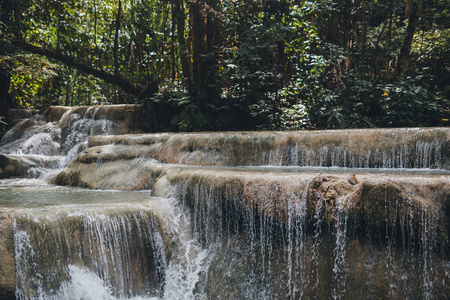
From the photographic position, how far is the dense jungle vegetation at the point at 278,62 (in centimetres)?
961

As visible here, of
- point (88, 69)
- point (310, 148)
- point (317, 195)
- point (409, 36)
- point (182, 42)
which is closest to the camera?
point (317, 195)

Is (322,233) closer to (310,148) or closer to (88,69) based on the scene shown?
(310,148)

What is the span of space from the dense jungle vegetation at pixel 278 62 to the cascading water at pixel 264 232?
3273 mm

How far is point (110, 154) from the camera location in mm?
8586

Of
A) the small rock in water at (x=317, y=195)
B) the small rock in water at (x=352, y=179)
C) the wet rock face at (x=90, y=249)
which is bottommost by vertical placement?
the wet rock face at (x=90, y=249)

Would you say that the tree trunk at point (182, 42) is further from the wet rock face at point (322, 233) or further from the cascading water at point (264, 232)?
the wet rock face at point (322, 233)

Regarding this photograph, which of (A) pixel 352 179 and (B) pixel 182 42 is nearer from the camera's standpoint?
(A) pixel 352 179

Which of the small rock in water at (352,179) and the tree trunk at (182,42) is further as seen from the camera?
the tree trunk at (182,42)

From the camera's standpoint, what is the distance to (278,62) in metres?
11.3

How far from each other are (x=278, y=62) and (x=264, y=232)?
7.43 metres

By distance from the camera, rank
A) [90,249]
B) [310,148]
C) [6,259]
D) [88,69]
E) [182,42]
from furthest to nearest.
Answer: [88,69], [182,42], [310,148], [90,249], [6,259]

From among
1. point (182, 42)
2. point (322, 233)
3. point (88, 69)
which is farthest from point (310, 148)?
point (88, 69)

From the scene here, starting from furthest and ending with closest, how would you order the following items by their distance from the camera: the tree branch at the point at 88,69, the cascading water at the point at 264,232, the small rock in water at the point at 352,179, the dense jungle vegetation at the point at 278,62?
the tree branch at the point at 88,69 → the dense jungle vegetation at the point at 278,62 → the small rock in water at the point at 352,179 → the cascading water at the point at 264,232

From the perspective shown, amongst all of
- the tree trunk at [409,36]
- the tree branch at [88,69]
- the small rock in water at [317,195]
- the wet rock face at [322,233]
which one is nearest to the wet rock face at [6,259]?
the wet rock face at [322,233]
